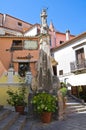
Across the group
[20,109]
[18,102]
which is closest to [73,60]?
[18,102]

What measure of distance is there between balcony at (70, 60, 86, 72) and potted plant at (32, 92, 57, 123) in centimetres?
1419

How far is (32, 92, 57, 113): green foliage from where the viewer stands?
9.80 meters

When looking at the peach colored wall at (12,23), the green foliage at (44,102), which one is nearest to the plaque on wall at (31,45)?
the peach colored wall at (12,23)

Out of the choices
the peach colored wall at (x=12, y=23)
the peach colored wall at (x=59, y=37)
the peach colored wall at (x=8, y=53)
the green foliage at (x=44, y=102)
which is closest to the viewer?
the green foliage at (x=44, y=102)

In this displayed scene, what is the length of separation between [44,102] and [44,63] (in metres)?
2.47

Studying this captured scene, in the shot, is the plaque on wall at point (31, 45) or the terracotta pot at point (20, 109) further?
the plaque on wall at point (31, 45)

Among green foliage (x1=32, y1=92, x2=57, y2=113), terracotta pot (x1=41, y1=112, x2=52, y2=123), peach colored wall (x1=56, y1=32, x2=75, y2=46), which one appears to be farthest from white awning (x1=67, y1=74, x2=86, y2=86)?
terracotta pot (x1=41, y1=112, x2=52, y2=123)

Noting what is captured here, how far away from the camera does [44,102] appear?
9898mm

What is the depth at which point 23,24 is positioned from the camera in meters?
36.4

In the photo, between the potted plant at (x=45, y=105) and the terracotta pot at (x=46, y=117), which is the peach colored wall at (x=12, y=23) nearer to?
the potted plant at (x=45, y=105)

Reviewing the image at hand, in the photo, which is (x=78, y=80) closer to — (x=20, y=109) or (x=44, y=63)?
(x=44, y=63)

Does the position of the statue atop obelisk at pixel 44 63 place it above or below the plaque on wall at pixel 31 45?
below

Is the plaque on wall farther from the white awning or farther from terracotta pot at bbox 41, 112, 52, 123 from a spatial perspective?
terracotta pot at bbox 41, 112, 52, 123

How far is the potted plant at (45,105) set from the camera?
981 cm
